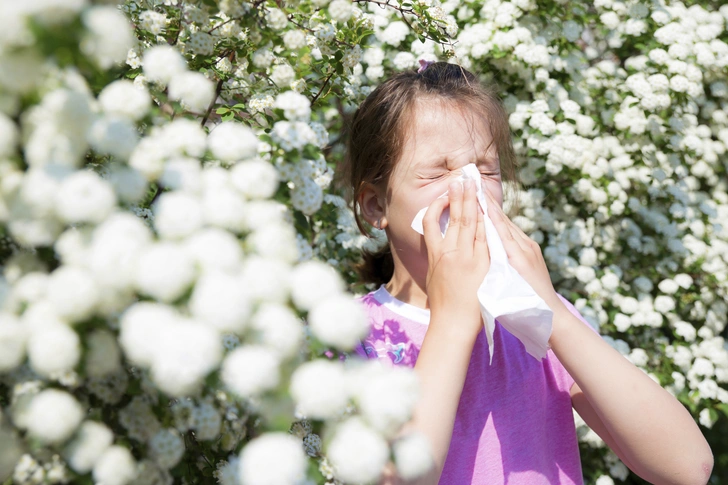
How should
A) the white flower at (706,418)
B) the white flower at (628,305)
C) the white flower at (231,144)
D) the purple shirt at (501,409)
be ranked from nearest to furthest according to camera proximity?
the white flower at (231,144)
the purple shirt at (501,409)
the white flower at (706,418)
the white flower at (628,305)

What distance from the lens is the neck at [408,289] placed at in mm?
1820

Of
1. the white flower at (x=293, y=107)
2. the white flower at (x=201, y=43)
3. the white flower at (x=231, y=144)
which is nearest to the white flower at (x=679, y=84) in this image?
the white flower at (x=201, y=43)

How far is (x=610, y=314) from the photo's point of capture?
2938mm

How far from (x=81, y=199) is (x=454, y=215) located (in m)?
1.02

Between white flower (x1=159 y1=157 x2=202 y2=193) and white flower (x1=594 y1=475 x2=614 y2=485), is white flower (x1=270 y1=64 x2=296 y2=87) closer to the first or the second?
white flower (x1=159 y1=157 x2=202 y2=193)

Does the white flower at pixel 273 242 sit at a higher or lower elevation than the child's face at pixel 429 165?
higher

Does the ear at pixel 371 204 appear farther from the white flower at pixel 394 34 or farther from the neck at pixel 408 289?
the white flower at pixel 394 34

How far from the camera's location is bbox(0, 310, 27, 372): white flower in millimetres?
691

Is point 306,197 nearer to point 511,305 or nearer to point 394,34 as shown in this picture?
point 511,305

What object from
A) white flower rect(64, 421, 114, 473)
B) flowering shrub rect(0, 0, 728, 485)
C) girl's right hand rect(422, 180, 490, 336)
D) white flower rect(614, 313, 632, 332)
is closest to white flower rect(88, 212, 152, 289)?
flowering shrub rect(0, 0, 728, 485)

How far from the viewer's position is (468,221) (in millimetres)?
1529

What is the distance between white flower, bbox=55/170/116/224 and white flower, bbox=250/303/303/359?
0.22 m

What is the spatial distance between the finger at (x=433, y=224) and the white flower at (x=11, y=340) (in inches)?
40.0

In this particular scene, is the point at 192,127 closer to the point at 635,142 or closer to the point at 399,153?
the point at 399,153
